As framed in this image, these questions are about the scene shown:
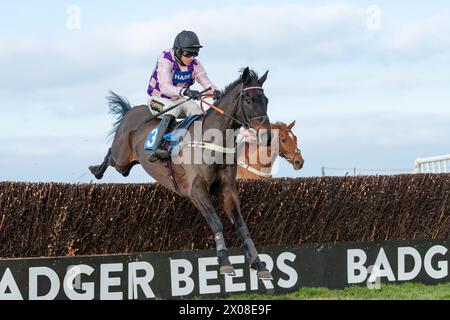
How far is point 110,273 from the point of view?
398 inches

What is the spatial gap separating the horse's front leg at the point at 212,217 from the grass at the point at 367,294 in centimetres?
128

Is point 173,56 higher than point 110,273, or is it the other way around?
point 173,56

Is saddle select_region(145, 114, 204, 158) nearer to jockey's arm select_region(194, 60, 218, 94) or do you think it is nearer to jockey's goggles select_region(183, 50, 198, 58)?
jockey's arm select_region(194, 60, 218, 94)

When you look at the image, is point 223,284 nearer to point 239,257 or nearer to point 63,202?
point 239,257

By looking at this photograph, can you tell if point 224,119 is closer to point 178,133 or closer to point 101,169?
point 178,133

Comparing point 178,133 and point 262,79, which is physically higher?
point 262,79

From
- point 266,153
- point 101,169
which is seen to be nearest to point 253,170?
point 266,153

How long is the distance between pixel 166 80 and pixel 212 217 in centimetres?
182

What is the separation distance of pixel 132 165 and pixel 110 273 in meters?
2.19

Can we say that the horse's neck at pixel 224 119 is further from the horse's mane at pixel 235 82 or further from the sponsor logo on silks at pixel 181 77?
the sponsor logo on silks at pixel 181 77

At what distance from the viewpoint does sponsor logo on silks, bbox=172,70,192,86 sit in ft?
34.7

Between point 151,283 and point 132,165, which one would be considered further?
point 132,165

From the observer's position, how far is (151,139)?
10594 millimetres
